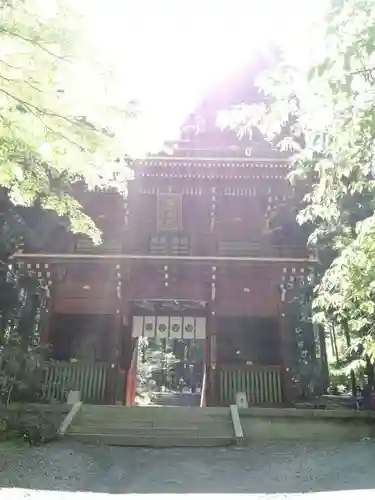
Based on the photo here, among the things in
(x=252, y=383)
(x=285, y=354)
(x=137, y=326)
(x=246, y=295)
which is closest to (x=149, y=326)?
(x=137, y=326)

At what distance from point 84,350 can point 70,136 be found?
10.0m

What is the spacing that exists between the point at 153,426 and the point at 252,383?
337 cm

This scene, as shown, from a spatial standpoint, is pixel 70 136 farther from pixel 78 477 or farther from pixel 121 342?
pixel 121 342

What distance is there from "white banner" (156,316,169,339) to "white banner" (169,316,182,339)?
→ 11cm

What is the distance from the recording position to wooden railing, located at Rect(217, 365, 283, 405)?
12.2 meters

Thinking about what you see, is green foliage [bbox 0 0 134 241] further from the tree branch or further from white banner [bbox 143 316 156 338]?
white banner [bbox 143 316 156 338]

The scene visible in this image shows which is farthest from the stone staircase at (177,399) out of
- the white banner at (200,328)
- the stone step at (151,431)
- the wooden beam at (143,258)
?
the stone step at (151,431)

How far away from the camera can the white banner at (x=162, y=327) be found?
1378 cm

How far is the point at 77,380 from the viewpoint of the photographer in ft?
40.9

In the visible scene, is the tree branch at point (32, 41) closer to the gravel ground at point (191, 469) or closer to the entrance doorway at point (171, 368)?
the gravel ground at point (191, 469)

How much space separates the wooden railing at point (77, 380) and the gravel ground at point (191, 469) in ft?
11.8

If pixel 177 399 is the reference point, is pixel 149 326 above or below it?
above

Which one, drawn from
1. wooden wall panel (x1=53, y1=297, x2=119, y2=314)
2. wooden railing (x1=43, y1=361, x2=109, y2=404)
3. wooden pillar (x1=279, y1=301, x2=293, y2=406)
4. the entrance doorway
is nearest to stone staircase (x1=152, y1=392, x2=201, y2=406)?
the entrance doorway

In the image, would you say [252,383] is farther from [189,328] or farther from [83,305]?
[83,305]
